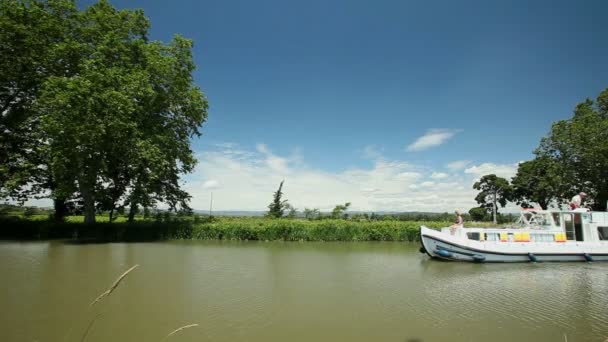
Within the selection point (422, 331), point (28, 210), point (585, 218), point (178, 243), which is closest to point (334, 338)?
point (422, 331)

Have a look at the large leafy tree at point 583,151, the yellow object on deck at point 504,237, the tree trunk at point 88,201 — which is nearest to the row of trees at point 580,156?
the large leafy tree at point 583,151

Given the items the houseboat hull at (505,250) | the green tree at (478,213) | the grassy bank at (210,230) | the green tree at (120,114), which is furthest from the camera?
the green tree at (478,213)

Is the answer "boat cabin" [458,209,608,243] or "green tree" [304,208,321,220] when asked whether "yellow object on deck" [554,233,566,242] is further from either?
"green tree" [304,208,321,220]

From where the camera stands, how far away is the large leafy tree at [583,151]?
30422 millimetres

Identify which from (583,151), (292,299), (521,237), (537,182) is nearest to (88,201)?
(292,299)

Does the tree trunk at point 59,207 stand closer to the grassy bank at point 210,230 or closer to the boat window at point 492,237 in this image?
the grassy bank at point 210,230

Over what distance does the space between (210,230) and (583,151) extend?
35717mm

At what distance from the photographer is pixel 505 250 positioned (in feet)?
56.8

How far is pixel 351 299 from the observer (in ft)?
32.5

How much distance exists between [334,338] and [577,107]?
41648 millimetres

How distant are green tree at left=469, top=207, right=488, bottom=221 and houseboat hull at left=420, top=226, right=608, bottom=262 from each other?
36414 mm

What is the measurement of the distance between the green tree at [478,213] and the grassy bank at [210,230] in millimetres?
34053

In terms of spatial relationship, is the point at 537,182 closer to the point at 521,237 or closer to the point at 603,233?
the point at 603,233

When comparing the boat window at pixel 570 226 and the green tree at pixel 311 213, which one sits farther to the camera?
the green tree at pixel 311 213
